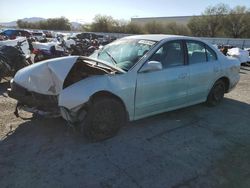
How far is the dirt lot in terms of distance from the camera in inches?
129

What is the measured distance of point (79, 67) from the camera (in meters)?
4.77

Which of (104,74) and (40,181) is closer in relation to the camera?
(40,181)

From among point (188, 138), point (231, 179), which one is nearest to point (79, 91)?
point (188, 138)

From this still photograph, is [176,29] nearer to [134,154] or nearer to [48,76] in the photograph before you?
[48,76]

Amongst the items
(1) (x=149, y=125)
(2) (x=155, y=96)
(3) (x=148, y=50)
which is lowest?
(1) (x=149, y=125)

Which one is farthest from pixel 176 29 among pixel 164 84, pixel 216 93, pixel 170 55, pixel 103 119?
pixel 103 119

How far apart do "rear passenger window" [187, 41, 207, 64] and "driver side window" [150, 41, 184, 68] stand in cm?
26

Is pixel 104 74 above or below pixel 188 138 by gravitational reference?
above

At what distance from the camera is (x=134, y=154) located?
12.9 feet

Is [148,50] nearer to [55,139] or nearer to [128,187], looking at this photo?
[55,139]

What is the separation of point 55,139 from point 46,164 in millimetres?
791

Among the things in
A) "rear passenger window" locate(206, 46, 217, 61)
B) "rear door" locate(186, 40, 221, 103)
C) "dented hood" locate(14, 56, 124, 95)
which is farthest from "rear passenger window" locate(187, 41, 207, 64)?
"dented hood" locate(14, 56, 124, 95)

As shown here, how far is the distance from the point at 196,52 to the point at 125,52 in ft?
5.34

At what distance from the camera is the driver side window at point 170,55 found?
4869 mm
